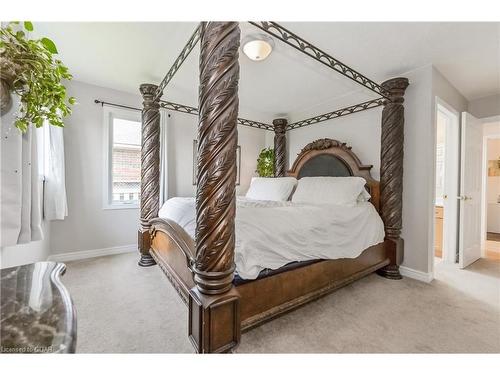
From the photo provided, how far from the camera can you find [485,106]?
3293mm

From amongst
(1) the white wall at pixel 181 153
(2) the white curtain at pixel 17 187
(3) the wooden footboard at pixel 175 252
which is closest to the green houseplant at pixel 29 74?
(2) the white curtain at pixel 17 187

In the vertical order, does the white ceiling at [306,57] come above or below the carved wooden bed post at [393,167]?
above

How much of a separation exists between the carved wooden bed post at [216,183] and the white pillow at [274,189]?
2.03 m

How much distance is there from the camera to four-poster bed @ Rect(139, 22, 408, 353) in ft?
4.04

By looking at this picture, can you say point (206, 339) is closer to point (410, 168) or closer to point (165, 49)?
point (165, 49)

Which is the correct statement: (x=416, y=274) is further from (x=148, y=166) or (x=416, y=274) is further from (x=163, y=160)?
(x=163, y=160)

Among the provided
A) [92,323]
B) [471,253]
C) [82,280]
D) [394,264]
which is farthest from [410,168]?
[82,280]

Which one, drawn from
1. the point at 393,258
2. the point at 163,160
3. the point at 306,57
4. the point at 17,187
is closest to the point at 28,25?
the point at 17,187

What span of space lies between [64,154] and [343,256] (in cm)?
375

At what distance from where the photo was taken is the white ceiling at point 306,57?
78.4 inches

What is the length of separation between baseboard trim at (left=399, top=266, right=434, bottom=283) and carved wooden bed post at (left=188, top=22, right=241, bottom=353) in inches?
95.2

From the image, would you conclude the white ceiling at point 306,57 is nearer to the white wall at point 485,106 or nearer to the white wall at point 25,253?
the white wall at point 485,106

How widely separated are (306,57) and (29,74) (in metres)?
2.44

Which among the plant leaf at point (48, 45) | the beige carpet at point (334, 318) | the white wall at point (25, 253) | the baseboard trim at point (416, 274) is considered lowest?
the beige carpet at point (334, 318)
